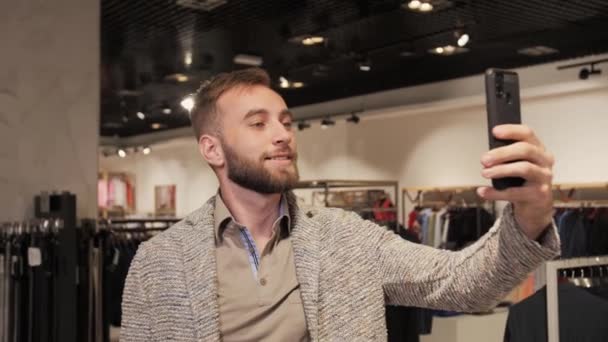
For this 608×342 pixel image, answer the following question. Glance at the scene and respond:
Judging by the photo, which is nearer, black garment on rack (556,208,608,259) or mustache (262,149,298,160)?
mustache (262,149,298,160)

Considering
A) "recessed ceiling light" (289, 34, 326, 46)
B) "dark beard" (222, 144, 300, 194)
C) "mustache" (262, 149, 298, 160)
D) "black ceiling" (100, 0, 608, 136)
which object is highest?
"black ceiling" (100, 0, 608, 136)

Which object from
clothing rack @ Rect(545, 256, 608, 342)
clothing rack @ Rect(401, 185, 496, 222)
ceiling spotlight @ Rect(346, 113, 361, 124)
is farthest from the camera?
ceiling spotlight @ Rect(346, 113, 361, 124)

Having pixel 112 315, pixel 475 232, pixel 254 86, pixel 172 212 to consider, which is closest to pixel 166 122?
pixel 172 212

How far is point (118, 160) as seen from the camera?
1498 cm

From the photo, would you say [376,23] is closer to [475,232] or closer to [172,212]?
[475,232]

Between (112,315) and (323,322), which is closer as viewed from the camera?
(323,322)

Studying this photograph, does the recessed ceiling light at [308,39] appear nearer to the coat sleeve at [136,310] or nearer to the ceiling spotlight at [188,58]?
the ceiling spotlight at [188,58]

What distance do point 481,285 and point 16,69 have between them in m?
2.97

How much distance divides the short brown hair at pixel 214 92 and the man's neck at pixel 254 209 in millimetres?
168

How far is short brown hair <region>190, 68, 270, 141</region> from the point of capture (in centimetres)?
163

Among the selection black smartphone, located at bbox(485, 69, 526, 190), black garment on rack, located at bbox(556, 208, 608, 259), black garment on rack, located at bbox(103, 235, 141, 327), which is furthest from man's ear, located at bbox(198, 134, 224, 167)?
black garment on rack, located at bbox(556, 208, 608, 259)

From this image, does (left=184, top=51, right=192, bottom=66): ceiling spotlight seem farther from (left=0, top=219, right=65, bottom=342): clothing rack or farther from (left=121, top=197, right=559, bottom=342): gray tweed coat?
(left=121, top=197, right=559, bottom=342): gray tweed coat

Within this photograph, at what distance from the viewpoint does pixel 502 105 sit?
1.04 m

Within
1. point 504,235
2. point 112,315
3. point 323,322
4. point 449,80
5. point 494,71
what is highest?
point 449,80
